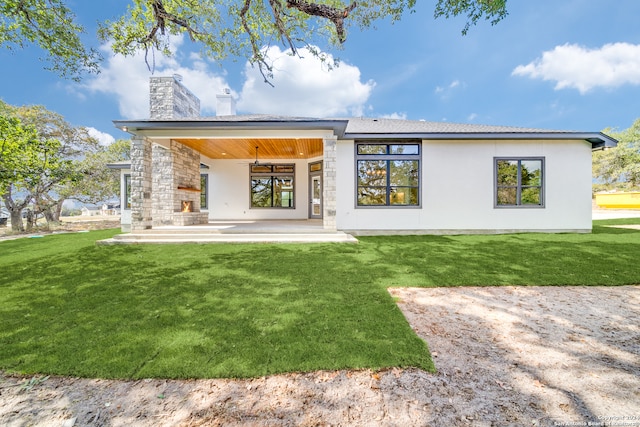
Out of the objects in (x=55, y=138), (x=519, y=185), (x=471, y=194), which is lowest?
(x=471, y=194)

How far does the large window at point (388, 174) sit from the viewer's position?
28.9 ft

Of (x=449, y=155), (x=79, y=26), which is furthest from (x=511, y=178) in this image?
(x=79, y=26)

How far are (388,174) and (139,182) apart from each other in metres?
7.61

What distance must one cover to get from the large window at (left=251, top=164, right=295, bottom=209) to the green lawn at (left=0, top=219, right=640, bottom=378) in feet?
20.5

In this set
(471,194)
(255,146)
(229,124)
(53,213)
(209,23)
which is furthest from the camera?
(53,213)

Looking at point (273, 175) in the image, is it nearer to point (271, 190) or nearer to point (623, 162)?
point (271, 190)

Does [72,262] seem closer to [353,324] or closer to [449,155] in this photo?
[353,324]

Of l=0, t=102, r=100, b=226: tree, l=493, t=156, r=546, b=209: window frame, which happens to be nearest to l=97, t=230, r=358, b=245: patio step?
l=493, t=156, r=546, b=209: window frame

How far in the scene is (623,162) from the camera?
72.4 feet

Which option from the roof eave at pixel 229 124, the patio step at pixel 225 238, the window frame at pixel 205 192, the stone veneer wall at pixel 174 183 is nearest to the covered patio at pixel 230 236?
the patio step at pixel 225 238

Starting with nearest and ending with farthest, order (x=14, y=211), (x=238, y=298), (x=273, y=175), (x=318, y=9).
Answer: (x=238, y=298) < (x=318, y=9) < (x=14, y=211) < (x=273, y=175)

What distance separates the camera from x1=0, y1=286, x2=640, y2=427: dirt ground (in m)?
1.65

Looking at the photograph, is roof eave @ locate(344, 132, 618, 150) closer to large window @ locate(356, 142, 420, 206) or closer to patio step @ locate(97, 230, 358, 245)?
large window @ locate(356, 142, 420, 206)

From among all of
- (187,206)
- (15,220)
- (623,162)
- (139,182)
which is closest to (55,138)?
(15,220)
